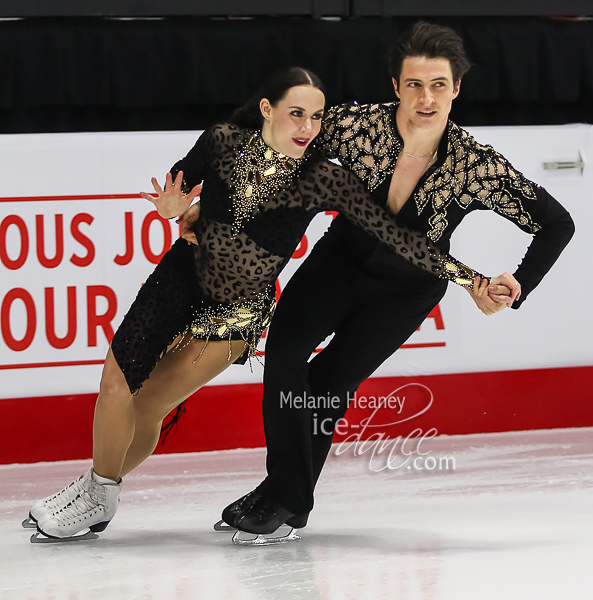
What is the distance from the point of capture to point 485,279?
2.32 m

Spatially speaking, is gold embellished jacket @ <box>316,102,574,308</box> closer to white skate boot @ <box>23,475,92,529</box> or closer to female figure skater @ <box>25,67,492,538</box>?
female figure skater @ <box>25,67,492,538</box>

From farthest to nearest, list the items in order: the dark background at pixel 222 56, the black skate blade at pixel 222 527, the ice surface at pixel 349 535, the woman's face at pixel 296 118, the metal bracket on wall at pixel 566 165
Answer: the dark background at pixel 222 56
the metal bracket on wall at pixel 566 165
the black skate blade at pixel 222 527
the woman's face at pixel 296 118
the ice surface at pixel 349 535

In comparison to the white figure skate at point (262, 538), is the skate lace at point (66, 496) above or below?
above

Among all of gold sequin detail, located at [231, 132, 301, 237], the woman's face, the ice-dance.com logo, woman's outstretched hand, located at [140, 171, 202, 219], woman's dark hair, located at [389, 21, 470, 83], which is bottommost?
the ice-dance.com logo

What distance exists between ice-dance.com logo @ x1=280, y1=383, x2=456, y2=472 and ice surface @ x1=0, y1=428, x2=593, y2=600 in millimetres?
35

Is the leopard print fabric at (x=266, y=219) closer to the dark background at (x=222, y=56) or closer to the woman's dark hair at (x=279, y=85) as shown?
the woman's dark hair at (x=279, y=85)

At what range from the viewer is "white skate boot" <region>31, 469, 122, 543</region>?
2.38 m

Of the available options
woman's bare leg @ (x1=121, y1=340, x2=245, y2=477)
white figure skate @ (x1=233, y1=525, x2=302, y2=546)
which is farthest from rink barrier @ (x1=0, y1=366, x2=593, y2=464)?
white figure skate @ (x1=233, y1=525, x2=302, y2=546)

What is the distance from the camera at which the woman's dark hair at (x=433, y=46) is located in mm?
2287

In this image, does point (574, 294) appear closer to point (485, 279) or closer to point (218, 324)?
point (485, 279)

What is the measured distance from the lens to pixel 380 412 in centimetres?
381

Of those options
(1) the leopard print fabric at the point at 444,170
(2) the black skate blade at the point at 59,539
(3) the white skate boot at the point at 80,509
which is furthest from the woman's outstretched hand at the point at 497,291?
(2) the black skate blade at the point at 59,539

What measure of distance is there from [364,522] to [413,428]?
47.7 inches

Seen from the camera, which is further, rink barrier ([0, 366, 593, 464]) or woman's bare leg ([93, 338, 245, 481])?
rink barrier ([0, 366, 593, 464])
